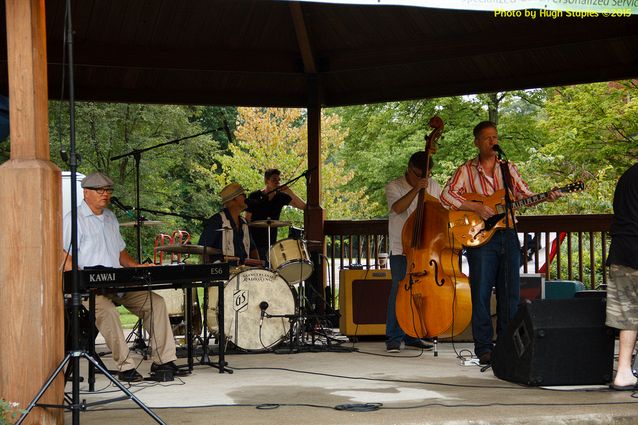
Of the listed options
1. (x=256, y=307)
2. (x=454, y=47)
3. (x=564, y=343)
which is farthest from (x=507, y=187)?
(x=454, y=47)

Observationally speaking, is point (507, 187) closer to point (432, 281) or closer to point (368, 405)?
point (432, 281)

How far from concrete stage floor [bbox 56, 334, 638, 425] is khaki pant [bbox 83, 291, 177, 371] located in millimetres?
256

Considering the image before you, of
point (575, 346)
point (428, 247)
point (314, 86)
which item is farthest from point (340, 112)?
point (575, 346)

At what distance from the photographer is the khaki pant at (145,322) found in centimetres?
726

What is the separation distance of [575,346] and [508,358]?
543mm

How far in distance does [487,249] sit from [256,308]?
2548 millimetres

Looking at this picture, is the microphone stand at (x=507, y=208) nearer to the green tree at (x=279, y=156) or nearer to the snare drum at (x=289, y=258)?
the snare drum at (x=289, y=258)

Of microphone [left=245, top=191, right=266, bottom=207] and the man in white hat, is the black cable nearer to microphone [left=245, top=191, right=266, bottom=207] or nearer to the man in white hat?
the man in white hat

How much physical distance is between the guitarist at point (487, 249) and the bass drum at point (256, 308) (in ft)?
6.89

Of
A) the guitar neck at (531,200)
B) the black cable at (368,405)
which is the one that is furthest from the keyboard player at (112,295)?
the guitar neck at (531,200)

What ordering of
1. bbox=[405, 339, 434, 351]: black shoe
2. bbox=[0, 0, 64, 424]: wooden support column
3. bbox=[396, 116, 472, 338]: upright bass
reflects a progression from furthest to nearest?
bbox=[405, 339, 434, 351]: black shoe
bbox=[396, 116, 472, 338]: upright bass
bbox=[0, 0, 64, 424]: wooden support column

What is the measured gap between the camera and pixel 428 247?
808 centimetres

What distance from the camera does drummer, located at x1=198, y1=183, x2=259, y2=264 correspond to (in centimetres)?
945

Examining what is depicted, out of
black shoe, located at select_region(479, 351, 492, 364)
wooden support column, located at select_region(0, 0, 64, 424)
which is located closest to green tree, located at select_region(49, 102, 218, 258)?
black shoe, located at select_region(479, 351, 492, 364)
